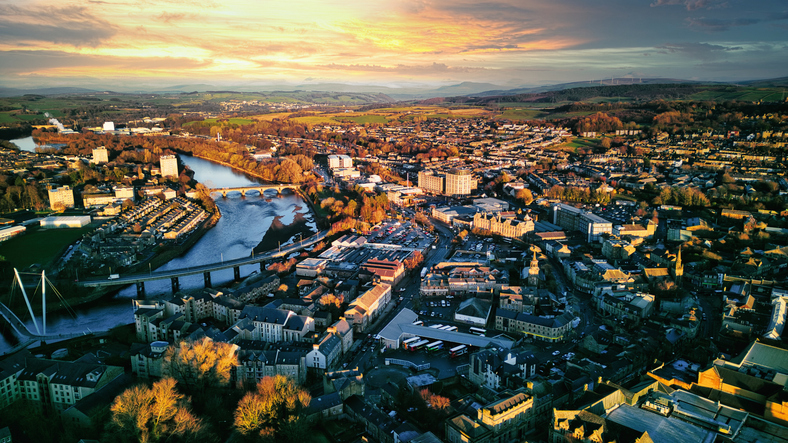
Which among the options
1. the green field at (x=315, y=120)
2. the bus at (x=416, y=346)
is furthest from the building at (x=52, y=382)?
the green field at (x=315, y=120)

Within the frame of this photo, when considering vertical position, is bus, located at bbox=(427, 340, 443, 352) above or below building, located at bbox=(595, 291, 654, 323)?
Result: below

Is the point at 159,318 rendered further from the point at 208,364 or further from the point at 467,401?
the point at 467,401

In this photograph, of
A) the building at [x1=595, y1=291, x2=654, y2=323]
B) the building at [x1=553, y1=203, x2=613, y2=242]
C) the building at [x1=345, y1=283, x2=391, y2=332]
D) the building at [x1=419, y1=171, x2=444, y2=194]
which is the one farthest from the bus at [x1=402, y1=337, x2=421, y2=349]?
the building at [x1=419, y1=171, x2=444, y2=194]

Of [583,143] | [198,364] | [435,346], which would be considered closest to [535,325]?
[435,346]

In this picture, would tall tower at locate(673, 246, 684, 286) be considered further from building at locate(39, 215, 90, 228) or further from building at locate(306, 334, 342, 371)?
building at locate(39, 215, 90, 228)

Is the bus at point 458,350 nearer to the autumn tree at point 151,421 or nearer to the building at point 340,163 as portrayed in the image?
the autumn tree at point 151,421

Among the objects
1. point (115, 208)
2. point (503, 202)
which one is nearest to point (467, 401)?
point (503, 202)

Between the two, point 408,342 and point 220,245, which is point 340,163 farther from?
point 408,342
